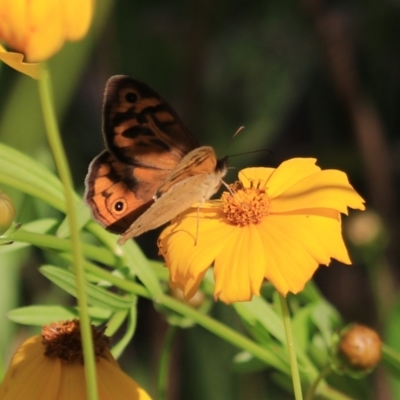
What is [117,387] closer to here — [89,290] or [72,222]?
[89,290]

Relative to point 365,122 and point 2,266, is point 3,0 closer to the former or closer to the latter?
point 2,266

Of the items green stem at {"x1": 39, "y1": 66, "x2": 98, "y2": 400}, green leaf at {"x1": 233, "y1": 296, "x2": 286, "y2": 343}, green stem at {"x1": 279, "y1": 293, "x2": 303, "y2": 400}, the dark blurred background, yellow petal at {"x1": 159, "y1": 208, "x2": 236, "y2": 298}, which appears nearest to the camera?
green stem at {"x1": 39, "y1": 66, "x2": 98, "y2": 400}

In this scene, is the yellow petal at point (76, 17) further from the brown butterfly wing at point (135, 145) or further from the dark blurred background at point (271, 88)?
the dark blurred background at point (271, 88)

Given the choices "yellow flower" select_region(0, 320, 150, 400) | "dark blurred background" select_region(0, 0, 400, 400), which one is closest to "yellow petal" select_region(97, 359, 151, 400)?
"yellow flower" select_region(0, 320, 150, 400)

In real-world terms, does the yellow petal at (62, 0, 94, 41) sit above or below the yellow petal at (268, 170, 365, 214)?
above

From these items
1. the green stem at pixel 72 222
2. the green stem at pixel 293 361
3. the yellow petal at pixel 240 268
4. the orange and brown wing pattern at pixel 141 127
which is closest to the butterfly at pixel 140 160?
the orange and brown wing pattern at pixel 141 127

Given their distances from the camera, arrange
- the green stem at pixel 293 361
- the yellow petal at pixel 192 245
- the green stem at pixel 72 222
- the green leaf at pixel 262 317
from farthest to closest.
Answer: the green leaf at pixel 262 317 < the yellow petal at pixel 192 245 < the green stem at pixel 293 361 < the green stem at pixel 72 222

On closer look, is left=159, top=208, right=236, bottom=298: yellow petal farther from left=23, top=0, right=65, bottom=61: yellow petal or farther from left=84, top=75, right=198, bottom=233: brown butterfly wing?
left=23, top=0, right=65, bottom=61: yellow petal

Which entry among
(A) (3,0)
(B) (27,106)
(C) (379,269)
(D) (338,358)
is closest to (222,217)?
(D) (338,358)
